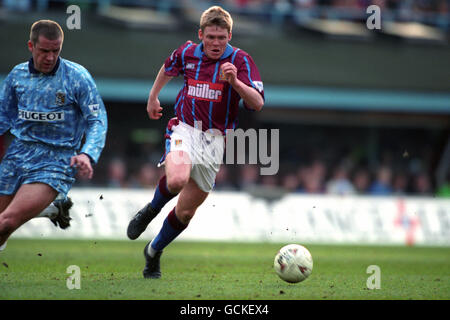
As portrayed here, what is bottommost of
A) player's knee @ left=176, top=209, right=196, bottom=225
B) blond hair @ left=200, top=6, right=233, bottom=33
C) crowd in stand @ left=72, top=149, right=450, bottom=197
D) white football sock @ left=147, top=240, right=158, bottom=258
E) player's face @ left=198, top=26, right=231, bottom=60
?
white football sock @ left=147, top=240, right=158, bottom=258

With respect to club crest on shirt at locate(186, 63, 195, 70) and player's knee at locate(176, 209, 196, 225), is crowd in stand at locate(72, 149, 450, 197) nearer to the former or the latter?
player's knee at locate(176, 209, 196, 225)

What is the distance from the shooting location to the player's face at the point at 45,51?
6.55 m

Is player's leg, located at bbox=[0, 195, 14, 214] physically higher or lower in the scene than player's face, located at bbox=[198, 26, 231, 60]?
lower

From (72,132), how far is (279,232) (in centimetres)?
1042

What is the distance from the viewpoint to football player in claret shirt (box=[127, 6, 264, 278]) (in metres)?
7.33

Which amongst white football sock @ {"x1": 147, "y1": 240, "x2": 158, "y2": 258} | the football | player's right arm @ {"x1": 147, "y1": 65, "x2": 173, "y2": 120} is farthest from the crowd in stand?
the football

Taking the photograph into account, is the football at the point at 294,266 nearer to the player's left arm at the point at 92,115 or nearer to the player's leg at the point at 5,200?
the player's left arm at the point at 92,115

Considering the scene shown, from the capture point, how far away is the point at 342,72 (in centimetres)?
2267

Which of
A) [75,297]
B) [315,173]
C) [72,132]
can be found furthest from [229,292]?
[315,173]

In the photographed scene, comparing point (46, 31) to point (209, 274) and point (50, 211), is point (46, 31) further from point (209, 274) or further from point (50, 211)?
point (209, 274)

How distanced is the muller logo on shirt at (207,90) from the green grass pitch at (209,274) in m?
1.81

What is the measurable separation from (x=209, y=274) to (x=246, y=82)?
98.8 inches

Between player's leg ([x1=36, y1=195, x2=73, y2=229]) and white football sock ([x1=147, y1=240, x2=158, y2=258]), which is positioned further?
white football sock ([x1=147, y1=240, x2=158, y2=258])

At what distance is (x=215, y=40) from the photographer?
7281 mm
